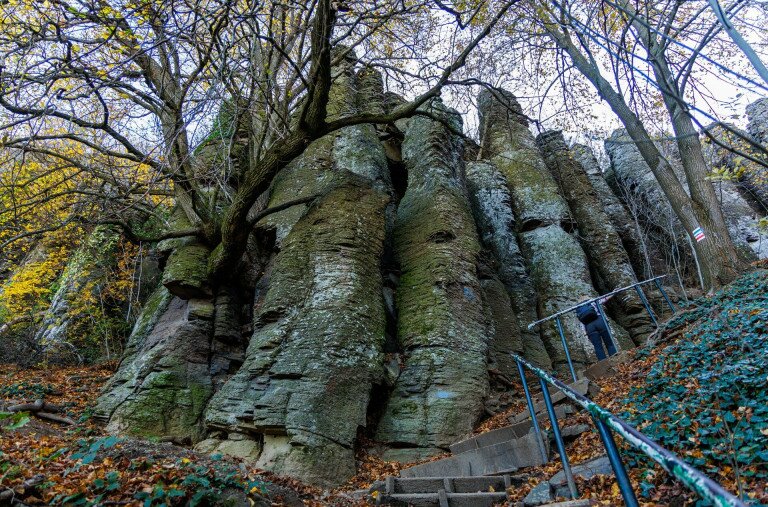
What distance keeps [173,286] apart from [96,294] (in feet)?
16.7

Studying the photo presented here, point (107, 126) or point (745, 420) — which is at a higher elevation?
point (107, 126)

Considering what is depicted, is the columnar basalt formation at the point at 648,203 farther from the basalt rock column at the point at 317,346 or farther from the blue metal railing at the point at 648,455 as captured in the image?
the blue metal railing at the point at 648,455

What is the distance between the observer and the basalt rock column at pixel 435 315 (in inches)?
235

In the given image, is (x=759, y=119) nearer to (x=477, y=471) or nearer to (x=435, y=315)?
(x=435, y=315)

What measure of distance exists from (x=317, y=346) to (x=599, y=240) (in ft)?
31.9

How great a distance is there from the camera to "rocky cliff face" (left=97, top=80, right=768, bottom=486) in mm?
5656

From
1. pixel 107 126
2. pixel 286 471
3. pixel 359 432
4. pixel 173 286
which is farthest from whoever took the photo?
pixel 173 286

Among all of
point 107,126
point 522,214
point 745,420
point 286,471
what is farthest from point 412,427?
point 522,214

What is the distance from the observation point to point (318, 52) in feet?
20.0

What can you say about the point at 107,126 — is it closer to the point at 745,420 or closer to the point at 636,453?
the point at 636,453

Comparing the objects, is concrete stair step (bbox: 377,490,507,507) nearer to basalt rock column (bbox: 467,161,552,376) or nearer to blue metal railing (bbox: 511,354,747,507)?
blue metal railing (bbox: 511,354,747,507)

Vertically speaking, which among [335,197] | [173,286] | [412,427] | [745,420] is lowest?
[745,420]

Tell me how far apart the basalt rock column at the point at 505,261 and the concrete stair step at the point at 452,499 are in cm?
431

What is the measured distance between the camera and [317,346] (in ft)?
19.6
